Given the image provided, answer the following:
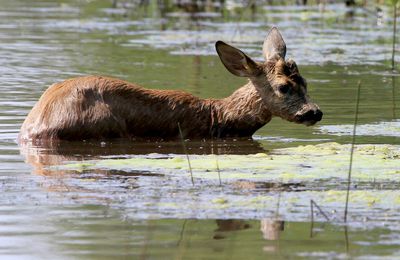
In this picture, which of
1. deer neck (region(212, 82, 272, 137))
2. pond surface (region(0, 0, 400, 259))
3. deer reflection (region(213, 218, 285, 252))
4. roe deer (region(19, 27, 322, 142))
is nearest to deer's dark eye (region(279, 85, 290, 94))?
roe deer (region(19, 27, 322, 142))

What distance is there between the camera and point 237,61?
11.9m

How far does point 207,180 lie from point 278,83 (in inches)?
123

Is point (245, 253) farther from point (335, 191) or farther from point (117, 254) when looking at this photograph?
point (335, 191)

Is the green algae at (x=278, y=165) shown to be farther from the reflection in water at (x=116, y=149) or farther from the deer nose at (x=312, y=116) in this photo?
the deer nose at (x=312, y=116)

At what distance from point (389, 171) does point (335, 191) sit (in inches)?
39.2

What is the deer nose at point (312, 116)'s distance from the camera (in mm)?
11625

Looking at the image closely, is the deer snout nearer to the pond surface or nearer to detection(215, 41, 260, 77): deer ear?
the pond surface

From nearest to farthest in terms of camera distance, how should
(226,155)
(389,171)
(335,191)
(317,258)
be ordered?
1. (317,258)
2. (335,191)
3. (389,171)
4. (226,155)

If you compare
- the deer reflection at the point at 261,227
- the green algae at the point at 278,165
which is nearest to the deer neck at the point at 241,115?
the green algae at the point at 278,165

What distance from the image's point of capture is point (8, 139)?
37.8 feet

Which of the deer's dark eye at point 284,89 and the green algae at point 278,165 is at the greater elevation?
the deer's dark eye at point 284,89

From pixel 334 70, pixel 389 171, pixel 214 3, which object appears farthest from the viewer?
pixel 214 3

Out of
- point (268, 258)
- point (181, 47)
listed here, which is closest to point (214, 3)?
point (181, 47)

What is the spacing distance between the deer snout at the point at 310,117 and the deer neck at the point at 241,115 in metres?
0.37
